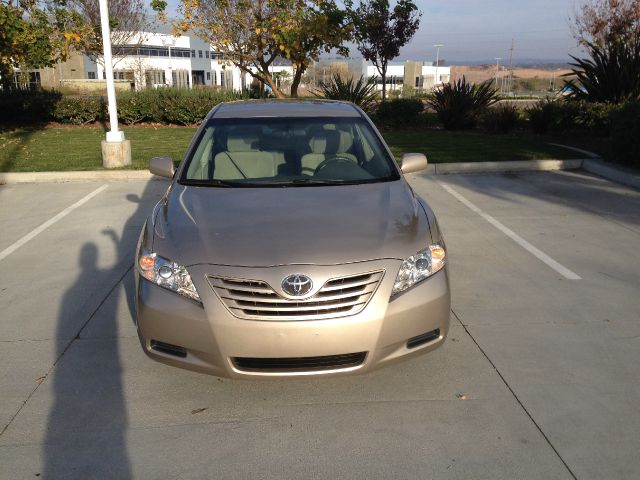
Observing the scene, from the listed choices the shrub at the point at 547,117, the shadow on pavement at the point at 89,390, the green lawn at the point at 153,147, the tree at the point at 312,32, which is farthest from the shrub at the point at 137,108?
the shadow on pavement at the point at 89,390

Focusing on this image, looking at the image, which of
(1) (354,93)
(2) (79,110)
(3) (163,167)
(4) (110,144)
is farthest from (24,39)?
(3) (163,167)

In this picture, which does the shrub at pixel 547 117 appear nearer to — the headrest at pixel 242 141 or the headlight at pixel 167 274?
the headrest at pixel 242 141

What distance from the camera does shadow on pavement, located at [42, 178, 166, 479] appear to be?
10.1ft

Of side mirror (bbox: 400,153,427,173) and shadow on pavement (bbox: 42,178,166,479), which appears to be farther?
side mirror (bbox: 400,153,427,173)

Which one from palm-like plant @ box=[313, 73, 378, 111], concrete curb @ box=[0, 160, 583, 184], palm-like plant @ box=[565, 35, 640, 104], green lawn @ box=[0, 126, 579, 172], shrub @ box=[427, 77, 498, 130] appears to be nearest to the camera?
concrete curb @ box=[0, 160, 583, 184]

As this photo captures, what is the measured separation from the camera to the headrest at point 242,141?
16.4 feet

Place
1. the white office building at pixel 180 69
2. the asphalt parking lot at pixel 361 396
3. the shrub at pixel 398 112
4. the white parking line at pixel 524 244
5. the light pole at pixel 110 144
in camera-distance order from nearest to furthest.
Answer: the asphalt parking lot at pixel 361 396 < the white parking line at pixel 524 244 < the light pole at pixel 110 144 < the shrub at pixel 398 112 < the white office building at pixel 180 69

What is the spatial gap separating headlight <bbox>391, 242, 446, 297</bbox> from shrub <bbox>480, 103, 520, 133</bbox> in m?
13.7

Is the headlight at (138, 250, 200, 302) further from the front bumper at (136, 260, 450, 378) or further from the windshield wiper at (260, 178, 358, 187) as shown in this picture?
the windshield wiper at (260, 178, 358, 187)

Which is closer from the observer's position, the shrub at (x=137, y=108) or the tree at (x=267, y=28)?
the tree at (x=267, y=28)

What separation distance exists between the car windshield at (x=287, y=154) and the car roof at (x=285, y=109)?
73mm

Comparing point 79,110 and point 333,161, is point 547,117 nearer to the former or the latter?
→ point 333,161

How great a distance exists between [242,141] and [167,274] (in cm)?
190

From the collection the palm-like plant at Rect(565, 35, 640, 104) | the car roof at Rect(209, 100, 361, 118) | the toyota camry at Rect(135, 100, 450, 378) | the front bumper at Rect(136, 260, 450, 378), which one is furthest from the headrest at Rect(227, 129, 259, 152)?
the palm-like plant at Rect(565, 35, 640, 104)
